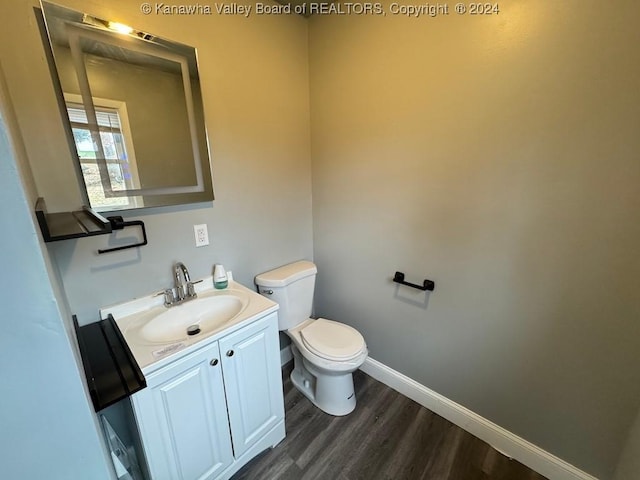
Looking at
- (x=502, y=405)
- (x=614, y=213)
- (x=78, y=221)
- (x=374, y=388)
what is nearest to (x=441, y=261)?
(x=614, y=213)

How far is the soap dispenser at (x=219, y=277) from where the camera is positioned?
151 centimetres

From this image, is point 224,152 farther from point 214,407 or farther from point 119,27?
point 214,407

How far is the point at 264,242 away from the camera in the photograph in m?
1.79

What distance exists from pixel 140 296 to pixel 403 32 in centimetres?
188

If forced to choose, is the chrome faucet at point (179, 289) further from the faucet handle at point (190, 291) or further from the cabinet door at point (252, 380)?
the cabinet door at point (252, 380)

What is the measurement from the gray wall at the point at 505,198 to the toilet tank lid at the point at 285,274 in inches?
15.8

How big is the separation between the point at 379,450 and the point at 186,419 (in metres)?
1.04

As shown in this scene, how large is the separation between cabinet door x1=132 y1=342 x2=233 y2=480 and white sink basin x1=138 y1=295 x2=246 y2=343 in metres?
0.17

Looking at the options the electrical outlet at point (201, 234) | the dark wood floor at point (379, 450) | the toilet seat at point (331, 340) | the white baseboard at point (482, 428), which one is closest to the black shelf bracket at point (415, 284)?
the toilet seat at point (331, 340)

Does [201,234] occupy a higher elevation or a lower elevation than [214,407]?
higher

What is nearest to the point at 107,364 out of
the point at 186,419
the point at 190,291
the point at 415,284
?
the point at 186,419

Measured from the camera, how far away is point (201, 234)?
1469 mm

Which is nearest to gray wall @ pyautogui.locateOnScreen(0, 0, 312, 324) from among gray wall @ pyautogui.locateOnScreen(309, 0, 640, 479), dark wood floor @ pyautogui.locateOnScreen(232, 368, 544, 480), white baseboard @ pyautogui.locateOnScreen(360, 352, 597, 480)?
gray wall @ pyautogui.locateOnScreen(309, 0, 640, 479)

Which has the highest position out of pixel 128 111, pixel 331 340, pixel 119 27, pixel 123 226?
pixel 119 27
